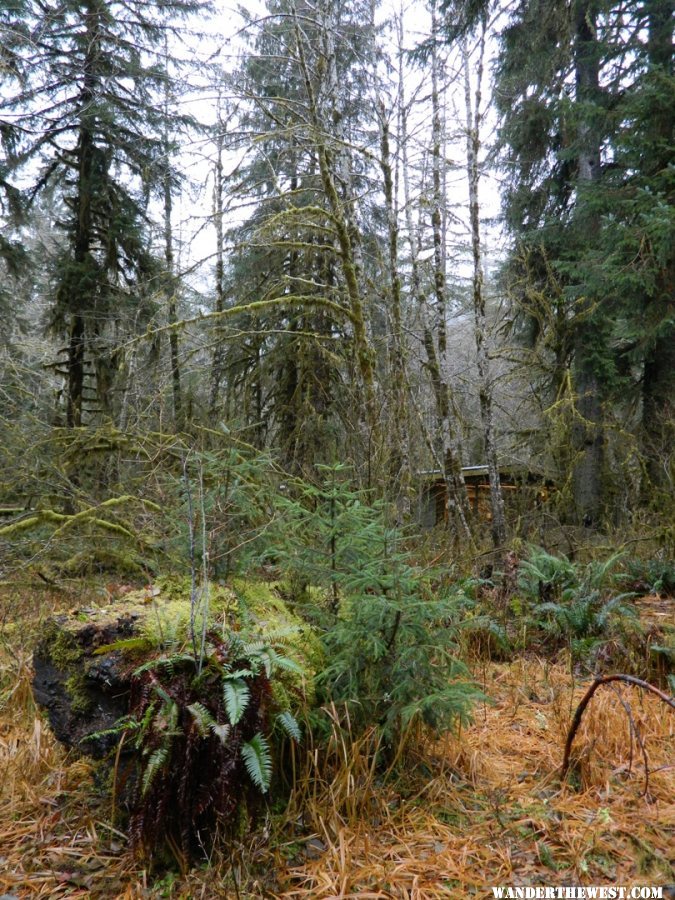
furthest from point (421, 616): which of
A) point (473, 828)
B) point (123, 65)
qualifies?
point (123, 65)

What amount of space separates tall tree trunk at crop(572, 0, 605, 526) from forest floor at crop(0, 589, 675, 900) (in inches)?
283

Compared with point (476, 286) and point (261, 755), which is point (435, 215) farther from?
point (261, 755)

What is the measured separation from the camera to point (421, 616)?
7.78 feet

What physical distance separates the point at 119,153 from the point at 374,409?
793 cm

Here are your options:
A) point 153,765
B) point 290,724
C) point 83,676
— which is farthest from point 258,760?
point 83,676

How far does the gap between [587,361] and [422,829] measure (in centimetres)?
922

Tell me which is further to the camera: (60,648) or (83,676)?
(60,648)

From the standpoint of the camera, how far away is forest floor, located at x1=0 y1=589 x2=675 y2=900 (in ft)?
5.98

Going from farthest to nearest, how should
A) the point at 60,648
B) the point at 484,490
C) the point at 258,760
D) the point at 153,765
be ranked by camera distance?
1. the point at 484,490
2. the point at 60,648
3. the point at 258,760
4. the point at 153,765

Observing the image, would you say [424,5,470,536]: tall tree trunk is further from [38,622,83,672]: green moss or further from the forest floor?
[38,622,83,672]: green moss

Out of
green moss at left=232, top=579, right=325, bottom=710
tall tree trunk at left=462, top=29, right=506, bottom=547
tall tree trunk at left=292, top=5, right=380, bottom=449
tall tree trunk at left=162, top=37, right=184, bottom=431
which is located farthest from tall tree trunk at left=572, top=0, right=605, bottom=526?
green moss at left=232, top=579, right=325, bottom=710

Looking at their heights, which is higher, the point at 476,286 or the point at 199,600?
the point at 476,286

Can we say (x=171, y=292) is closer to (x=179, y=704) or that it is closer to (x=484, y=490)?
(x=484, y=490)

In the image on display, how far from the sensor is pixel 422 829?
2088mm
